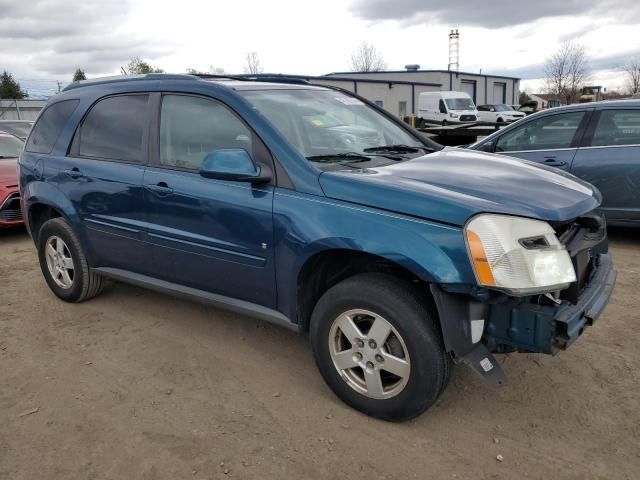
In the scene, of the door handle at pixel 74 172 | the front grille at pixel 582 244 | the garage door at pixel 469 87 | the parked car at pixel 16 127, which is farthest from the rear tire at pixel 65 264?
the garage door at pixel 469 87

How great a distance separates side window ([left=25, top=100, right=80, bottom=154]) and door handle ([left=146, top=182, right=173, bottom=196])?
1.40m

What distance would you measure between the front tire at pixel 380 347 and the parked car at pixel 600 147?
3882mm

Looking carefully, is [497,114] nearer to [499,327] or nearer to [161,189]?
[161,189]

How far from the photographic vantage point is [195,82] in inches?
141

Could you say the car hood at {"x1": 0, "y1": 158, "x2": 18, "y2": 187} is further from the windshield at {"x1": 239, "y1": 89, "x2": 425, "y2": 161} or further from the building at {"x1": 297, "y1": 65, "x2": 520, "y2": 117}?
the building at {"x1": 297, "y1": 65, "x2": 520, "y2": 117}

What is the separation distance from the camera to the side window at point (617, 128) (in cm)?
562

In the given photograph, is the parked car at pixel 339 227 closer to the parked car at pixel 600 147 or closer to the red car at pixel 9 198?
the parked car at pixel 600 147

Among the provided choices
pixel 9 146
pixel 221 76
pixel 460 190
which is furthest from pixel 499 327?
pixel 9 146

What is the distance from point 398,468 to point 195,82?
2613 millimetres

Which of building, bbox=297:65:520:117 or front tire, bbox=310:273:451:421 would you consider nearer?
front tire, bbox=310:273:451:421

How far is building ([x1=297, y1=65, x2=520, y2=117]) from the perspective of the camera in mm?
38156

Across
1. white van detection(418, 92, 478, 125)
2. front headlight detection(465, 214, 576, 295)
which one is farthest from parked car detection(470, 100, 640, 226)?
white van detection(418, 92, 478, 125)

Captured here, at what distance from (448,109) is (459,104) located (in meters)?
1.09

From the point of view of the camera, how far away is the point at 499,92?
60219 millimetres
